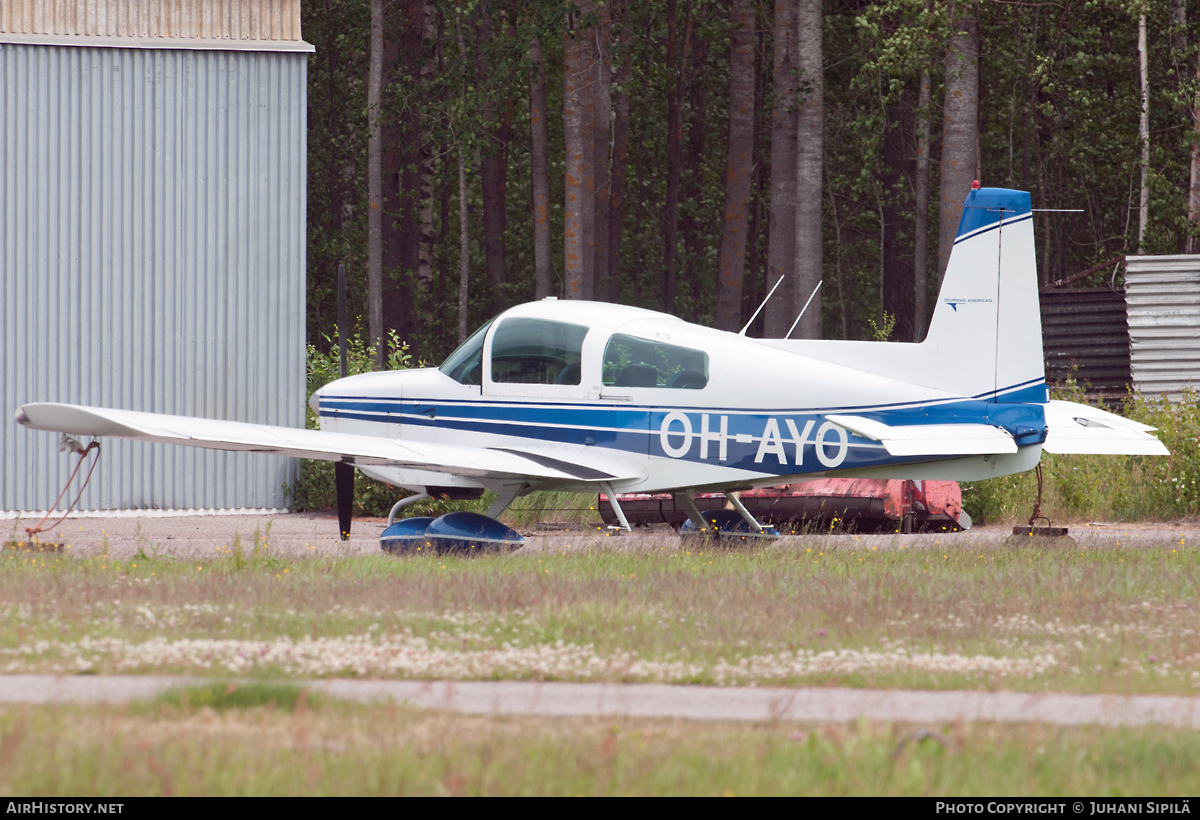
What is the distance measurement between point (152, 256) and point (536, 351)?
7100 millimetres

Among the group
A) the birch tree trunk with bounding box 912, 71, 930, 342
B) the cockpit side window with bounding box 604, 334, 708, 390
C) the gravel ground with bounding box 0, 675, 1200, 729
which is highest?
the birch tree trunk with bounding box 912, 71, 930, 342

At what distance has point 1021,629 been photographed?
7.75 meters

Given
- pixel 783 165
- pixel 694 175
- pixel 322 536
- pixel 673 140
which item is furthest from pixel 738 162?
pixel 322 536

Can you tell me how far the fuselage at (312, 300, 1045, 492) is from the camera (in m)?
11.1

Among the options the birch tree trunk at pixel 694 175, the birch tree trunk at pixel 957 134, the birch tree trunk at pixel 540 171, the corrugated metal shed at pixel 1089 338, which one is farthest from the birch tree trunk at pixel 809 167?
the birch tree trunk at pixel 694 175

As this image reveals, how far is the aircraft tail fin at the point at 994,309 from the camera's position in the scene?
35.9ft

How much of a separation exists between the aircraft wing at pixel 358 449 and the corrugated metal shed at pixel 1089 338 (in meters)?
14.7

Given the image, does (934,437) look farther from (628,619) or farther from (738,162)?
(738,162)

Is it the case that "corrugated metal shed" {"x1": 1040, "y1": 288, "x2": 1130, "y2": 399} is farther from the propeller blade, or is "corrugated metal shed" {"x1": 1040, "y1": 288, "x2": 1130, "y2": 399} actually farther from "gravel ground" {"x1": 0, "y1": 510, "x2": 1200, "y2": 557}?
the propeller blade

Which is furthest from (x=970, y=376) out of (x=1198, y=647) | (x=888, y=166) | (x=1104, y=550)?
(x=888, y=166)

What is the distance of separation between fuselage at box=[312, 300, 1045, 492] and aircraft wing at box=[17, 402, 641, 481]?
0.62 ft

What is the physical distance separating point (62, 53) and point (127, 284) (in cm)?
309

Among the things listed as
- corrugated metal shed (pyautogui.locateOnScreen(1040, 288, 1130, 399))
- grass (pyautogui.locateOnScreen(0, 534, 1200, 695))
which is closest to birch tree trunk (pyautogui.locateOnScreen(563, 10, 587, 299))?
corrugated metal shed (pyautogui.locateOnScreen(1040, 288, 1130, 399))

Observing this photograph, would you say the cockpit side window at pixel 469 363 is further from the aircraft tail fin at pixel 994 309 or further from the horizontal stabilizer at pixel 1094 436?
the horizontal stabilizer at pixel 1094 436
